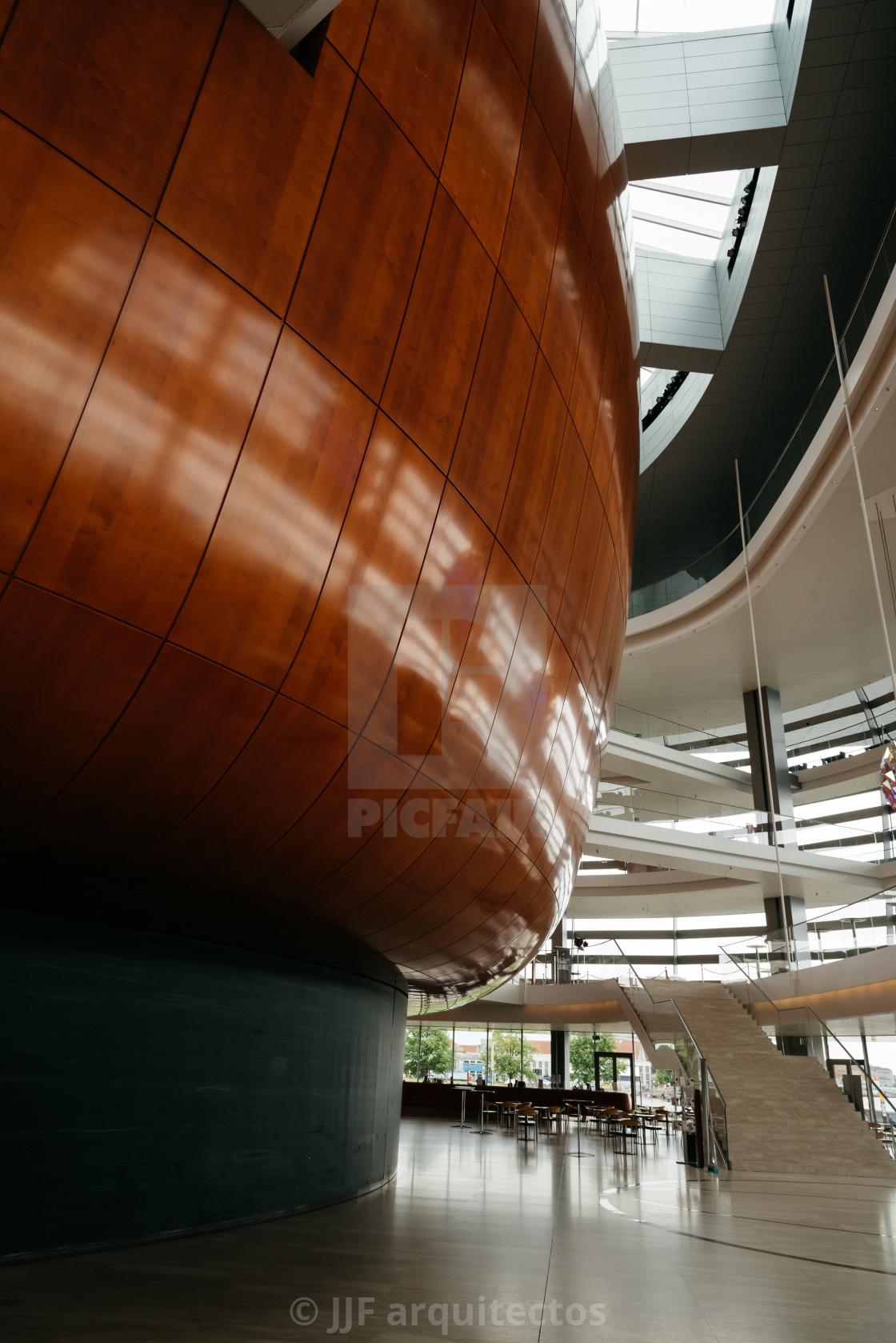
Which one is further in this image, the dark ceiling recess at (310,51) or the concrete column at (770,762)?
the concrete column at (770,762)

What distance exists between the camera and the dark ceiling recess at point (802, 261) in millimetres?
14133

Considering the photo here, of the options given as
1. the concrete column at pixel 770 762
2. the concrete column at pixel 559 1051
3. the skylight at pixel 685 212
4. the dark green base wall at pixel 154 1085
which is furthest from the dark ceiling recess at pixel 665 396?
the concrete column at pixel 559 1051

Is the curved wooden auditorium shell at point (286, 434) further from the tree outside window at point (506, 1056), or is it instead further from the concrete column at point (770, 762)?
the tree outside window at point (506, 1056)

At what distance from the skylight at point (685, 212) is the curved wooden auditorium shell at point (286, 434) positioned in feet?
44.1

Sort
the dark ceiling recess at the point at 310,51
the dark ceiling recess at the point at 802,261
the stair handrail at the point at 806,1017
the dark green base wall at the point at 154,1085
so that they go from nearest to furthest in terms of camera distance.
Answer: the dark ceiling recess at the point at 310,51 → the dark green base wall at the point at 154,1085 → the dark ceiling recess at the point at 802,261 → the stair handrail at the point at 806,1017

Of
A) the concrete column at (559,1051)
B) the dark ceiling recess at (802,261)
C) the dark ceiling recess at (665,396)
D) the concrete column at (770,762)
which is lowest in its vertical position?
the concrete column at (559,1051)

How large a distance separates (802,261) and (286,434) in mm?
17552

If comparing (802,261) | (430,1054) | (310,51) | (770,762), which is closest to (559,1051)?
(430,1054)

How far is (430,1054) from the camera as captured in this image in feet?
124

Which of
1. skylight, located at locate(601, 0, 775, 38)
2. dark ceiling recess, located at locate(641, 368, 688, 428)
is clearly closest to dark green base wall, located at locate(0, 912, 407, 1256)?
skylight, located at locate(601, 0, 775, 38)

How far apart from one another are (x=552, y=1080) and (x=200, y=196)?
30567mm

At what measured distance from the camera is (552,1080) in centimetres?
2925

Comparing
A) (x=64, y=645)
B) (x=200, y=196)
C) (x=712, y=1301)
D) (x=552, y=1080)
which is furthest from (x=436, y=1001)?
(x=552, y=1080)

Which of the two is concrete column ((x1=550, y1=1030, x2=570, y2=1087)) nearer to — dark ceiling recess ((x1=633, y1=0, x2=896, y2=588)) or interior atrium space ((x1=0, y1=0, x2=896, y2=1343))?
dark ceiling recess ((x1=633, y1=0, x2=896, y2=588))
